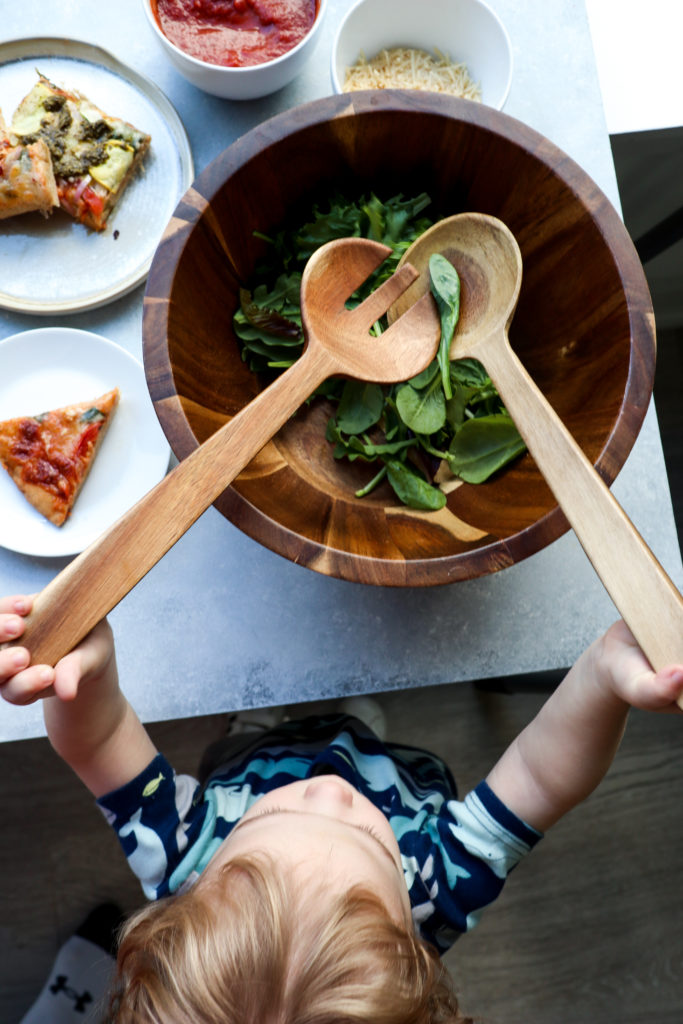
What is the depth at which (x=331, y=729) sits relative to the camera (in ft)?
3.86

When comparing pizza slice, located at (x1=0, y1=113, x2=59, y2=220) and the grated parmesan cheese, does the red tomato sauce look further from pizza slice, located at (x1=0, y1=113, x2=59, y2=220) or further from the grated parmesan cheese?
pizza slice, located at (x1=0, y1=113, x2=59, y2=220)

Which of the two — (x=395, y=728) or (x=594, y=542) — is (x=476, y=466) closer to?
(x=594, y=542)

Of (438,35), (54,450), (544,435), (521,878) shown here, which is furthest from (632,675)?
(521,878)

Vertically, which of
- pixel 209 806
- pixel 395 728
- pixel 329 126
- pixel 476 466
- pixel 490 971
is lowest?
pixel 490 971

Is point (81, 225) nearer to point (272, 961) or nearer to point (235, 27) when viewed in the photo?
point (235, 27)

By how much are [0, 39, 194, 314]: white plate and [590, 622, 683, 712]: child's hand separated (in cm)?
70

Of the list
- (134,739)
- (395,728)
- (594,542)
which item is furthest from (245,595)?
(395,728)

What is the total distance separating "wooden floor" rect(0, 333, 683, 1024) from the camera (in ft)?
5.21

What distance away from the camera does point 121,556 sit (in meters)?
0.63

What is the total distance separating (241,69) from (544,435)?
571 mm

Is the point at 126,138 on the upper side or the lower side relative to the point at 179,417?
upper

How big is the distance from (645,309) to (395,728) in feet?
3.54

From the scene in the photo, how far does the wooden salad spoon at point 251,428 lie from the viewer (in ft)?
2.07

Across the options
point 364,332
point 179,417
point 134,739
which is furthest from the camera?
point 134,739
